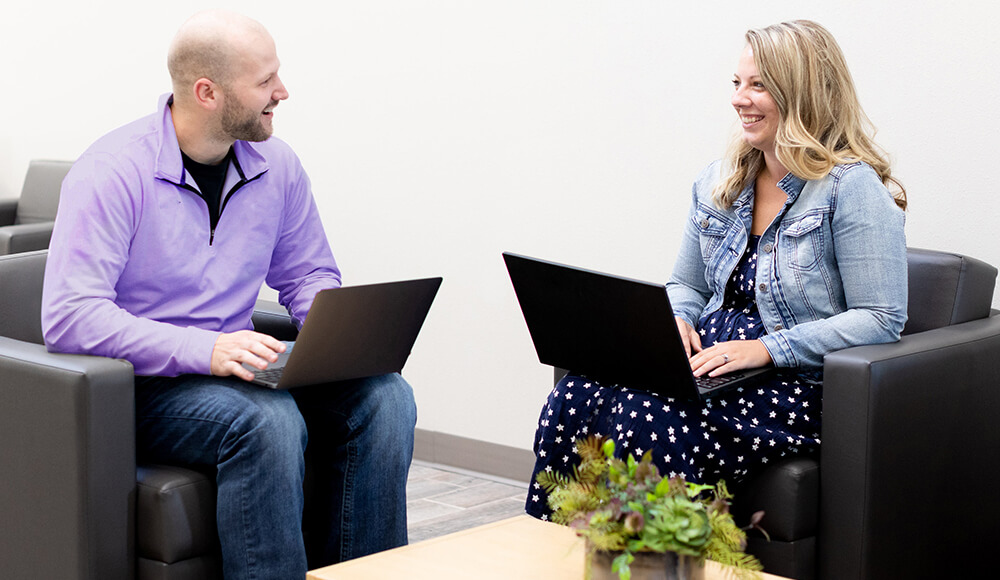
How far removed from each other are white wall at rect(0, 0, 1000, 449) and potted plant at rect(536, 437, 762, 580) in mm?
1513

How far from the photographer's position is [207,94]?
2330 mm

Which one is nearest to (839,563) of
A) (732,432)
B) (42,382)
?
(732,432)

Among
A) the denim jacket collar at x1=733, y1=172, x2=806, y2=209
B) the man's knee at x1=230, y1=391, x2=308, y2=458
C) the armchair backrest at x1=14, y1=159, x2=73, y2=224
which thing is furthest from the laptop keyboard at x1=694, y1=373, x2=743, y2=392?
the armchair backrest at x1=14, y1=159, x2=73, y2=224

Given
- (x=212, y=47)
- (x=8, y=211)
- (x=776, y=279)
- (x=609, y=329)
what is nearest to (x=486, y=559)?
(x=609, y=329)

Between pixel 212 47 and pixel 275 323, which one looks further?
pixel 275 323

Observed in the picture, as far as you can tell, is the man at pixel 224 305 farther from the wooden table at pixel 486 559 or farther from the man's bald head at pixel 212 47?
the wooden table at pixel 486 559

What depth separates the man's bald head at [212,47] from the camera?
7.59 feet

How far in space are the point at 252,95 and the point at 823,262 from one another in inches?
47.2

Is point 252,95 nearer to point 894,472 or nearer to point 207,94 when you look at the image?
point 207,94

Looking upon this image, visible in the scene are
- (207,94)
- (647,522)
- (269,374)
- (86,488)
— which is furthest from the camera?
(207,94)

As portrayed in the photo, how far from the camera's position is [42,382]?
204 cm

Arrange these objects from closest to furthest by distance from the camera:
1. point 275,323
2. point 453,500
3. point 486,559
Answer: point 486,559 < point 275,323 < point 453,500

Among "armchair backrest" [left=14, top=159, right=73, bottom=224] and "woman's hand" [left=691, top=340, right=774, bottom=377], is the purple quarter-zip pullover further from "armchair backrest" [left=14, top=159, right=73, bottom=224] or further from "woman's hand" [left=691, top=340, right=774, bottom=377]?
"armchair backrest" [left=14, top=159, right=73, bottom=224]

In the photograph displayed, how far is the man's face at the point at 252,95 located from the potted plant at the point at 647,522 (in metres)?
1.18
